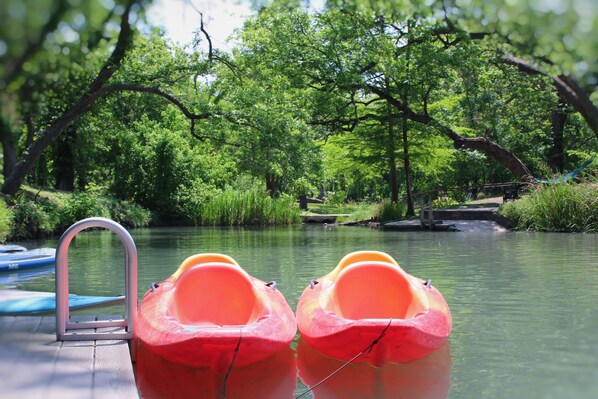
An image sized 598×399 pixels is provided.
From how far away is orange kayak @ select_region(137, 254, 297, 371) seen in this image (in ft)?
16.5

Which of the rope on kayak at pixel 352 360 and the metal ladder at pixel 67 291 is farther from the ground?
the metal ladder at pixel 67 291

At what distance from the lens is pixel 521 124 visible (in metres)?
29.0

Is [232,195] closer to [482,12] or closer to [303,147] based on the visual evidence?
[303,147]

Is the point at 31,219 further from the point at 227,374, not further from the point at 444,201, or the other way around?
the point at 444,201

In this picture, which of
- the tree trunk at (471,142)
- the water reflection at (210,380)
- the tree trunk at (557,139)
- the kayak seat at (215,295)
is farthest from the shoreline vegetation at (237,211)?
the water reflection at (210,380)

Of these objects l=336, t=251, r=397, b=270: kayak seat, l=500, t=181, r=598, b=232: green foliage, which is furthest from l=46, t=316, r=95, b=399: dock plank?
l=500, t=181, r=598, b=232: green foliage

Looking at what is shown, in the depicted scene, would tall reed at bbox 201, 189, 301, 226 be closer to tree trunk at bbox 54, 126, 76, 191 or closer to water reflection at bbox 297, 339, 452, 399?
tree trunk at bbox 54, 126, 76, 191

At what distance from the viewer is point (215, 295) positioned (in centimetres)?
629

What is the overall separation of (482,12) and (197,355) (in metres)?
3.51

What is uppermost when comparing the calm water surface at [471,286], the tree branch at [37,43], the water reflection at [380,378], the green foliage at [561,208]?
the tree branch at [37,43]

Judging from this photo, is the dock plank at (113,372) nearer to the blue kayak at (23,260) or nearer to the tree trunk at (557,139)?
the blue kayak at (23,260)

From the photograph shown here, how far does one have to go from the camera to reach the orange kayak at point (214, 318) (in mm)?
5035

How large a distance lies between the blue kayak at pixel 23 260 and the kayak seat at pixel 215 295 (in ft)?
20.2

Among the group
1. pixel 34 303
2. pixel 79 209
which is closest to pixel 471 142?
pixel 79 209
